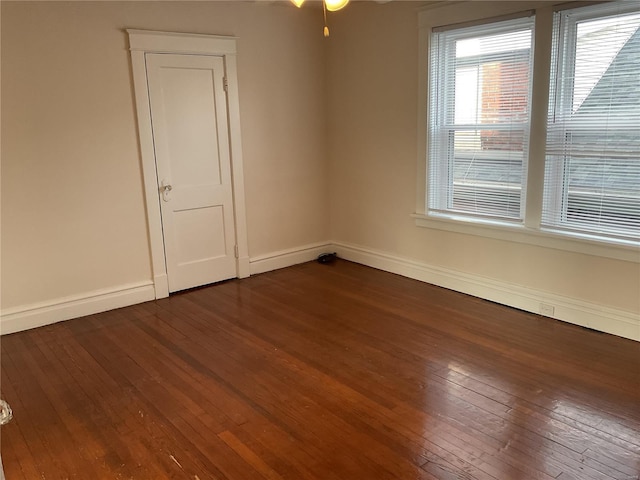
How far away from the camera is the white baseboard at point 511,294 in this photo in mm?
3486

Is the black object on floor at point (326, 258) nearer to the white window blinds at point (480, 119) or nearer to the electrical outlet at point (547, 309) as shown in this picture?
the white window blinds at point (480, 119)

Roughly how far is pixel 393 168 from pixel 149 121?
219cm

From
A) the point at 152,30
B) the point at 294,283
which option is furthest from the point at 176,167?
the point at 294,283

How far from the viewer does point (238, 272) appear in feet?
16.3

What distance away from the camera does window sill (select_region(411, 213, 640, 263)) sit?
3381 mm

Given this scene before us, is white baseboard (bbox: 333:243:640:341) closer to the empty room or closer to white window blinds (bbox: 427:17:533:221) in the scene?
the empty room

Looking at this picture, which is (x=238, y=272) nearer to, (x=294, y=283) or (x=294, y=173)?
(x=294, y=283)

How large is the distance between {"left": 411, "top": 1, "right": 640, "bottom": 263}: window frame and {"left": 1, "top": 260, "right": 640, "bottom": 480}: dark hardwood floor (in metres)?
0.58

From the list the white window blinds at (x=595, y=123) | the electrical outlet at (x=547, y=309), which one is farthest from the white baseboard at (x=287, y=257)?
the white window blinds at (x=595, y=123)

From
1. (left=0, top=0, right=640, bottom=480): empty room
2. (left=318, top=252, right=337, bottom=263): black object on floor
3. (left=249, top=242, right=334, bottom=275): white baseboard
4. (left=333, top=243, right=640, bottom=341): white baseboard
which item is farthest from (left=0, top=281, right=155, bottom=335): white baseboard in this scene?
(left=333, top=243, right=640, bottom=341): white baseboard

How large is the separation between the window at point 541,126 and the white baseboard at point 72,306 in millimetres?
2618

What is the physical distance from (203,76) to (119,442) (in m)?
3.09

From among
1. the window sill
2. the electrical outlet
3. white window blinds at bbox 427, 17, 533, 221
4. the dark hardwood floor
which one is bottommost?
the dark hardwood floor

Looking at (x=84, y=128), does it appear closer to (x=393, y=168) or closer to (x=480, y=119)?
(x=393, y=168)
